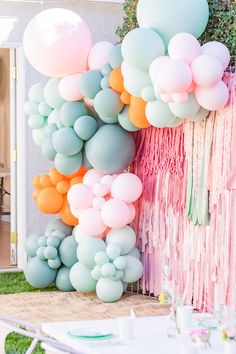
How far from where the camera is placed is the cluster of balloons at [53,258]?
6.80 m

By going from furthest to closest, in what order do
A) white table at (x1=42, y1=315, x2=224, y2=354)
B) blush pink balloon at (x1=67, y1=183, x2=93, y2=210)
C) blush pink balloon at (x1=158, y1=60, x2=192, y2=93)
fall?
blush pink balloon at (x1=67, y1=183, x2=93, y2=210), blush pink balloon at (x1=158, y1=60, x2=192, y2=93), white table at (x1=42, y1=315, x2=224, y2=354)

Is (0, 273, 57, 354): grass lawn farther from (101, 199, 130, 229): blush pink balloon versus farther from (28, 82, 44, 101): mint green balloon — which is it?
(28, 82, 44, 101): mint green balloon

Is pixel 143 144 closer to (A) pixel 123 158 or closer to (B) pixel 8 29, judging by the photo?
(A) pixel 123 158

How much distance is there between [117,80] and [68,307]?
171 centimetres

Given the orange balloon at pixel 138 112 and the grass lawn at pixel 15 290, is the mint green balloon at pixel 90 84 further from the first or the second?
the grass lawn at pixel 15 290

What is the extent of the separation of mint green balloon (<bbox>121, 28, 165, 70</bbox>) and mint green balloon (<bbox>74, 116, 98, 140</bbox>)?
28.2 inches

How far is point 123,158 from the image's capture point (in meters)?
6.48

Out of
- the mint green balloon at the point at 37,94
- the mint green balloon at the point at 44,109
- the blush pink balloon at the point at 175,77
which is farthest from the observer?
the mint green balloon at the point at 37,94

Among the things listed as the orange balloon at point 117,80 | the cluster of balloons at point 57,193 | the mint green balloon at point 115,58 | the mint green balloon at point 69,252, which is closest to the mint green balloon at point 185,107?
the orange balloon at point 117,80

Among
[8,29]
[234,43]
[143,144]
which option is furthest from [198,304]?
[8,29]

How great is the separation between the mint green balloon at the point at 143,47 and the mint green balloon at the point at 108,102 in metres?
0.41

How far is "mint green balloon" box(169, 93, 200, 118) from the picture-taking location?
567 cm

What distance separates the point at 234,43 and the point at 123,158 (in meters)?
1.23

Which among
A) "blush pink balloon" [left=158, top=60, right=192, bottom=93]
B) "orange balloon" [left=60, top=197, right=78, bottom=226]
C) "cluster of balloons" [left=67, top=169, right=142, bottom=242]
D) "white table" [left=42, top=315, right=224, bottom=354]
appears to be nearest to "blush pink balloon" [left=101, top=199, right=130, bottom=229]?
"cluster of balloons" [left=67, top=169, right=142, bottom=242]
